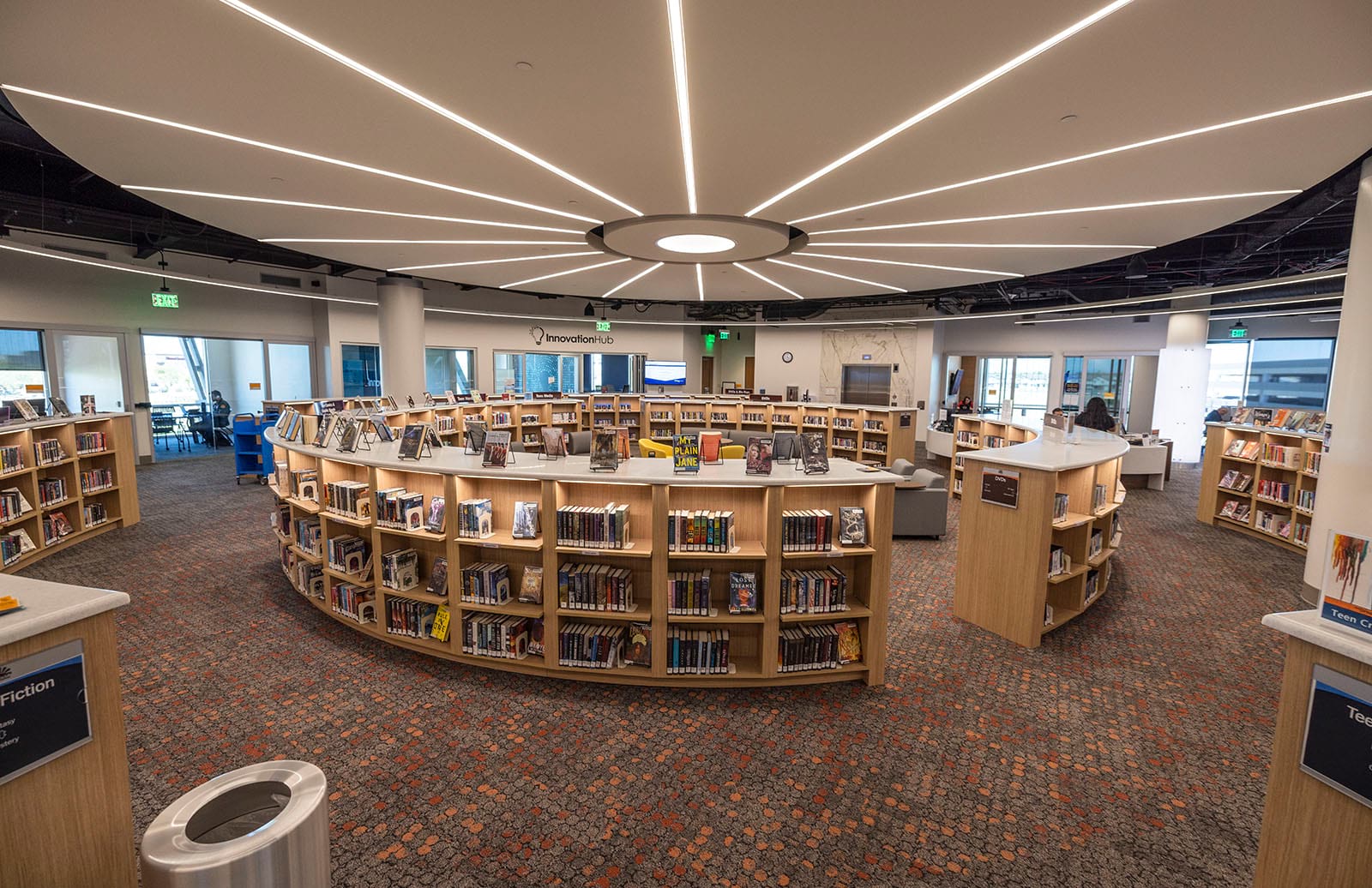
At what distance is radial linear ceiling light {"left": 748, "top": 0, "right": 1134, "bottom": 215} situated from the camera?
275cm

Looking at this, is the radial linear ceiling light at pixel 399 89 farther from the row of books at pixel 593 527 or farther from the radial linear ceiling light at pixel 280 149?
the row of books at pixel 593 527

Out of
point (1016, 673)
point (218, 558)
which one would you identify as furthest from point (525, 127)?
point (218, 558)

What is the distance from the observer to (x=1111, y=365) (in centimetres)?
1686

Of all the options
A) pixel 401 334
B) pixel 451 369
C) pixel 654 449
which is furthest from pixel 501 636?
pixel 451 369

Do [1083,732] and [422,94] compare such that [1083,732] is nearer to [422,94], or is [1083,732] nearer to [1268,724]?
[1268,724]

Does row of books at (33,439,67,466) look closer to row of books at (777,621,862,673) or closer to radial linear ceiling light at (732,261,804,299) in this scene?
row of books at (777,621,862,673)

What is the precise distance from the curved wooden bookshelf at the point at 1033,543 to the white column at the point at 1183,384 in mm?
11084

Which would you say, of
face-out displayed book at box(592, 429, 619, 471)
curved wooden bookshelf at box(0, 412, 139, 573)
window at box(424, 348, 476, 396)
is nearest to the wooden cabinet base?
face-out displayed book at box(592, 429, 619, 471)

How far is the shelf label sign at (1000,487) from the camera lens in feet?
17.0

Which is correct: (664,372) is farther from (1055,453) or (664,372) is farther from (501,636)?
(501,636)

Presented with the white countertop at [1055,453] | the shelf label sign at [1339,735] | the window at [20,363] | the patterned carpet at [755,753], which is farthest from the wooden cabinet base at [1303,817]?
Result: the window at [20,363]

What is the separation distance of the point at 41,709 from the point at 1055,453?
686cm

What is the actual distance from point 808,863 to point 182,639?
5.31 metres

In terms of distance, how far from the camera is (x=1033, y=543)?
5.04 metres
